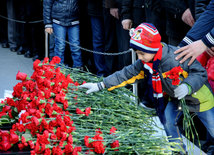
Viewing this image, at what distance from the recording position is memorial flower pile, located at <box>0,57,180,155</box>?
1.97m

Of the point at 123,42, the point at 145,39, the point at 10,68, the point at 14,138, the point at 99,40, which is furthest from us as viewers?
the point at 10,68

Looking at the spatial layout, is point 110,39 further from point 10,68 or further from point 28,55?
point 28,55

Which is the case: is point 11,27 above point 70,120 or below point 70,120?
below

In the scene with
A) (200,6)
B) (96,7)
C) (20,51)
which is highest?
(200,6)

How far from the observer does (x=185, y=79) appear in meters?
2.45

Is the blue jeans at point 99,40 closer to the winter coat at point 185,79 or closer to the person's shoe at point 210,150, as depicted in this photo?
the person's shoe at point 210,150

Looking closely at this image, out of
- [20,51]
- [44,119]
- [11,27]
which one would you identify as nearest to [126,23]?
Result: [44,119]

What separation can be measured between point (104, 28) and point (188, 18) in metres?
1.92

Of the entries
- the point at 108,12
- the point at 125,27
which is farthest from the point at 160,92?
the point at 108,12

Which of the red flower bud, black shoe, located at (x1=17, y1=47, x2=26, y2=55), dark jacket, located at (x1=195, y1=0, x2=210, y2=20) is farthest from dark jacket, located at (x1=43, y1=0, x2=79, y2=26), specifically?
the red flower bud

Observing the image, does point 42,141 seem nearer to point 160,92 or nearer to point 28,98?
point 28,98

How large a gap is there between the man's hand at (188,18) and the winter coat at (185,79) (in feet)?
3.05

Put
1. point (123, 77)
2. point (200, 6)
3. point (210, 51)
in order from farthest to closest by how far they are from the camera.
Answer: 1. point (200, 6)
2. point (210, 51)
3. point (123, 77)

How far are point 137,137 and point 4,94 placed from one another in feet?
9.90
